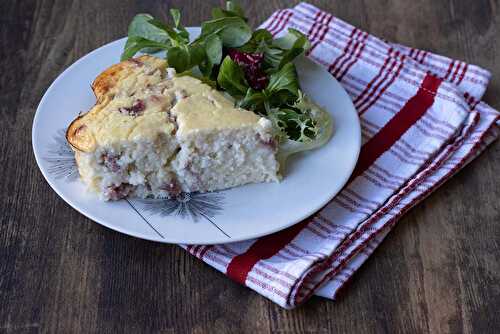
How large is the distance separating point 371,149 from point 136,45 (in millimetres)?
1319

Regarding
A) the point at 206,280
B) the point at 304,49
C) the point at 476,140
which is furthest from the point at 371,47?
the point at 206,280

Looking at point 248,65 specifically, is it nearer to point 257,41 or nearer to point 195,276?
point 257,41

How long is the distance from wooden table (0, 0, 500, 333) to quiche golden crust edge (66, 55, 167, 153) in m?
0.40

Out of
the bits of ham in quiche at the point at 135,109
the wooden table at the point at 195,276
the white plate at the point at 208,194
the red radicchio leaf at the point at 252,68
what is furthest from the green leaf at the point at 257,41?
the wooden table at the point at 195,276

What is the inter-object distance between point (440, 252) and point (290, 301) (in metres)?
0.79

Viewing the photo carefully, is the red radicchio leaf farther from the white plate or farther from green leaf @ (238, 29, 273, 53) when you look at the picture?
the white plate

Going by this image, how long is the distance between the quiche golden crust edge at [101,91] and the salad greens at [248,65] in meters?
0.09

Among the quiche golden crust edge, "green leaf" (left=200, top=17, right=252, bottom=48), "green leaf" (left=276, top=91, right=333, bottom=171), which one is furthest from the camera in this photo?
"green leaf" (left=200, top=17, right=252, bottom=48)

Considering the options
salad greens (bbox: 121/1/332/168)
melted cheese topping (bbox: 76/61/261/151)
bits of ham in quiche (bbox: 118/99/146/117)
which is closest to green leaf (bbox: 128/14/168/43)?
salad greens (bbox: 121/1/332/168)

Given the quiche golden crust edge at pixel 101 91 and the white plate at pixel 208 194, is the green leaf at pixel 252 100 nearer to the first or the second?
the white plate at pixel 208 194

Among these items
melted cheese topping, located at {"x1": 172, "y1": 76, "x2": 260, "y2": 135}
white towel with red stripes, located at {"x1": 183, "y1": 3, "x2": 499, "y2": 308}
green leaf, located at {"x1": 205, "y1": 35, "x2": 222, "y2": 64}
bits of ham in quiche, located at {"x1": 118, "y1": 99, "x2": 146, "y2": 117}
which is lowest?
white towel with red stripes, located at {"x1": 183, "y1": 3, "x2": 499, "y2": 308}

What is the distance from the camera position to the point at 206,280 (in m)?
2.89

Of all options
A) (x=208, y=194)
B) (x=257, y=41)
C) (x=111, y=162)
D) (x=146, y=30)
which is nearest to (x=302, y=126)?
(x=208, y=194)

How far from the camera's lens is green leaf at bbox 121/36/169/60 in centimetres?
342
